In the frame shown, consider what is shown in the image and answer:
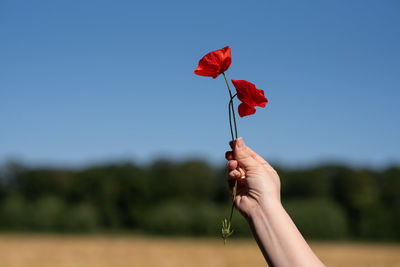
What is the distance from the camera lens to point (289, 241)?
1.93m

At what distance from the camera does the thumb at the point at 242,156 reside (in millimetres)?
2201

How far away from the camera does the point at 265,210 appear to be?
2.03m

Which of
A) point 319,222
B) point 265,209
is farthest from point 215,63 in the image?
point 319,222

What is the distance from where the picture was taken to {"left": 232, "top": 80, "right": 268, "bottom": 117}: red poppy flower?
2018 mm

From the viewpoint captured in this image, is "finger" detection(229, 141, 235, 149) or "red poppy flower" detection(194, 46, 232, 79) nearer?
"red poppy flower" detection(194, 46, 232, 79)

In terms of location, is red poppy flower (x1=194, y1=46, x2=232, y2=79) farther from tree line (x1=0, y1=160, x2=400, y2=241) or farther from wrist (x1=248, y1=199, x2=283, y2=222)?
tree line (x1=0, y1=160, x2=400, y2=241)

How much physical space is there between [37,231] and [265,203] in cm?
4608

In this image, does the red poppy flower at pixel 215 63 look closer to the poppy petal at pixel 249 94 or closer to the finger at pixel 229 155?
the poppy petal at pixel 249 94

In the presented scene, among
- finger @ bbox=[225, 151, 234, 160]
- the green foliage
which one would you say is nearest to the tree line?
the green foliage

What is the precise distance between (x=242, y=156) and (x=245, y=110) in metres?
0.27

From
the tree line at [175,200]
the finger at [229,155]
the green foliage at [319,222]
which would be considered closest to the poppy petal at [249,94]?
the finger at [229,155]

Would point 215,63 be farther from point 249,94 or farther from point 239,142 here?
point 239,142

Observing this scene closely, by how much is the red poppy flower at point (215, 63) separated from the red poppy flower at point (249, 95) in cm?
11

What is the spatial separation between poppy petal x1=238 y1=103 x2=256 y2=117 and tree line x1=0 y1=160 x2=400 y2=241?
3570 centimetres
